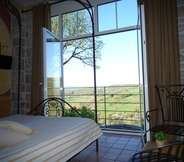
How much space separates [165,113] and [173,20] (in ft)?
5.01

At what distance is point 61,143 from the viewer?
1341mm

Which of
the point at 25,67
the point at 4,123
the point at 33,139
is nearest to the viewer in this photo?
the point at 33,139

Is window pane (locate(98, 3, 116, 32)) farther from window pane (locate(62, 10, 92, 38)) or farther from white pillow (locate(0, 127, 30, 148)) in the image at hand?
white pillow (locate(0, 127, 30, 148))

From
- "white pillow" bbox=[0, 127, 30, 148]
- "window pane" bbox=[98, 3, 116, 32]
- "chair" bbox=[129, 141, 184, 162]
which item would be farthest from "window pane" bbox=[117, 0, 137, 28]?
"white pillow" bbox=[0, 127, 30, 148]

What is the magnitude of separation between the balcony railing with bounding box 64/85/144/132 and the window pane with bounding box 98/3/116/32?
155cm

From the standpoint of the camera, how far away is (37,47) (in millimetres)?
3600

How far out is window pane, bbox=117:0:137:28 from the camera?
3.40 metres

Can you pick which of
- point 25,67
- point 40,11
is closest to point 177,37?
point 40,11

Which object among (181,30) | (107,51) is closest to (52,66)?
(107,51)

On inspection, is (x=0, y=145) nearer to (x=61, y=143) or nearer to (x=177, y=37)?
(x=61, y=143)

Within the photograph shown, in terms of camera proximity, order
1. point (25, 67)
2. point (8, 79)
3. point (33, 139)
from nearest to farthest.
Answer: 1. point (33, 139)
2. point (8, 79)
3. point (25, 67)

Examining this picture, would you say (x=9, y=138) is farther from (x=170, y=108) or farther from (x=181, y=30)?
(x=181, y=30)

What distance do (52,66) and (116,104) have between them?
6.40 feet

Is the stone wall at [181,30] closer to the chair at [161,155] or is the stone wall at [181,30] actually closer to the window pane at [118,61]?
the window pane at [118,61]
